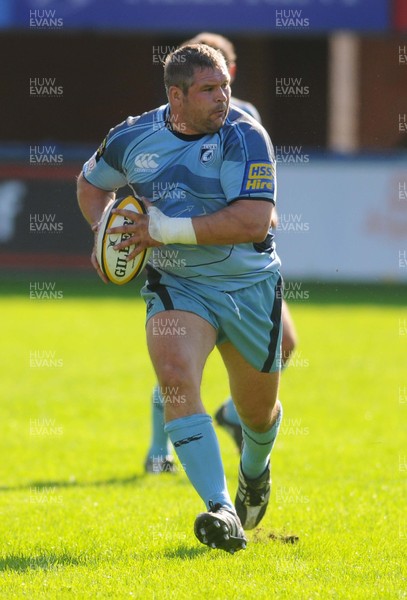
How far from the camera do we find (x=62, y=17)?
19.6 metres

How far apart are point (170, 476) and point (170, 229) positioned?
2.67 m

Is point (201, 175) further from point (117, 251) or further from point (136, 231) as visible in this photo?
point (117, 251)

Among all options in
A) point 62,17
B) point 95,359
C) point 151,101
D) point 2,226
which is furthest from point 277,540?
point 151,101

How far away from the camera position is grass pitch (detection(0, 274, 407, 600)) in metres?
4.68

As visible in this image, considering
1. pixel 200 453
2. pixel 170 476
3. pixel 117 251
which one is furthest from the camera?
pixel 170 476

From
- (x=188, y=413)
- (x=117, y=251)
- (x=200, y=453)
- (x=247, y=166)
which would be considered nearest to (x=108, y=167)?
(x=117, y=251)

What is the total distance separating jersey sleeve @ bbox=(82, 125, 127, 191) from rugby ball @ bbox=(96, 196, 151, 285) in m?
0.26

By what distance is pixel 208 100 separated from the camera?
201 inches

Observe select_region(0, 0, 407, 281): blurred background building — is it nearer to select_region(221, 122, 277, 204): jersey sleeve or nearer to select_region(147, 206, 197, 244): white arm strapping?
select_region(221, 122, 277, 204): jersey sleeve

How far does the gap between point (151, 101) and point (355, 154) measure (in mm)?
8057

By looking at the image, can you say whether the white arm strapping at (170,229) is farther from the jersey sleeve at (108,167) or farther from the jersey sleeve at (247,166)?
the jersey sleeve at (108,167)

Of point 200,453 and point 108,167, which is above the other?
point 108,167

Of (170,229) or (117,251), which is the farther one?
(117,251)

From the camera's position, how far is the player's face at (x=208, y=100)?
508 centimetres
